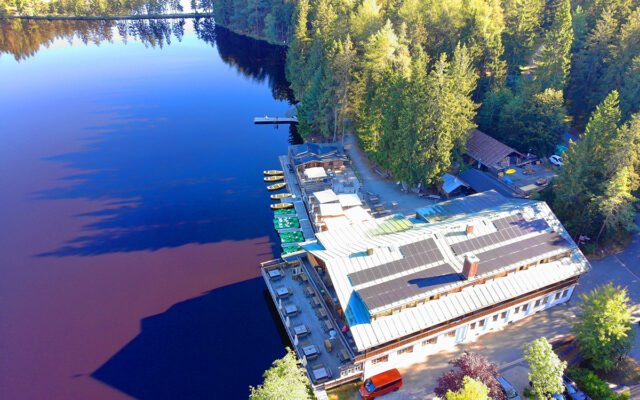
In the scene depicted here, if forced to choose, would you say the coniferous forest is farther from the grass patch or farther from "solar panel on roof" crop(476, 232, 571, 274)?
the grass patch

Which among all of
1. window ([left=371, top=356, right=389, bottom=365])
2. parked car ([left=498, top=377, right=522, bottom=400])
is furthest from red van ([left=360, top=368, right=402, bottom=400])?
parked car ([left=498, top=377, right=522, bottom=400])

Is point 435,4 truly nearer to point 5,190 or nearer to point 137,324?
point 137,324

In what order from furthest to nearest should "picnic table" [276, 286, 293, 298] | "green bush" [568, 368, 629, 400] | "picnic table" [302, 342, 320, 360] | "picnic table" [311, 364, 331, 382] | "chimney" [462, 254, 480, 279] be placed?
"picnic table" [276, 286, 293, 298] < "picnic table" [302, 342, 320, 360] < "chimney" [462, 254, 480, 279] < "picnic table" [311, 364, 331, 382] < "green bush" [568, 368, 629, 400]

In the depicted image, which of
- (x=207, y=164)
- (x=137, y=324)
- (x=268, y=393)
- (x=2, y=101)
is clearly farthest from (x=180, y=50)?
(x=268, y=393)

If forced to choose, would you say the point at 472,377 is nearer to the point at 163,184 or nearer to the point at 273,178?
the point at 273,178

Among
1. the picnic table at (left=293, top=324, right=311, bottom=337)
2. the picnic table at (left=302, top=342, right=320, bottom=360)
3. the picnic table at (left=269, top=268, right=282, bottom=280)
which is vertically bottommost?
the picnic table at (left=302, top=342, right=320, bottom=360)

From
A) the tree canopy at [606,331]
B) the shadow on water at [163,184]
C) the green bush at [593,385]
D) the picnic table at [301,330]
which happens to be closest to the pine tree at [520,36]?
the shadow on water at [163,184]

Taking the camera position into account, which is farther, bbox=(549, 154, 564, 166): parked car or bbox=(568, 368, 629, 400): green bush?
bbox=(549, 154, 564, 166): parked car
